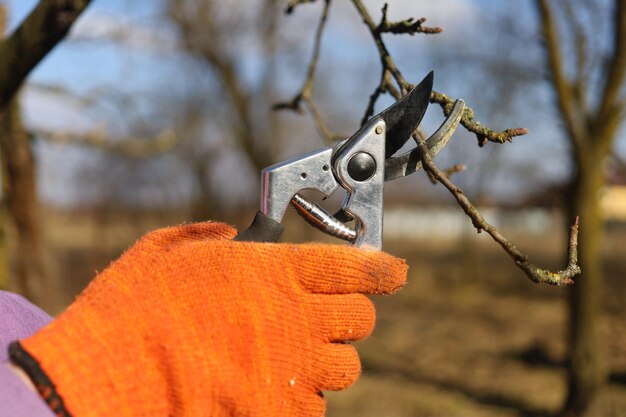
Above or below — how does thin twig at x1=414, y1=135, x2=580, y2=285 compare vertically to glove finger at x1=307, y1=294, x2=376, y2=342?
above

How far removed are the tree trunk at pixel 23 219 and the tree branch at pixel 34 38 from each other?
396 centimetres

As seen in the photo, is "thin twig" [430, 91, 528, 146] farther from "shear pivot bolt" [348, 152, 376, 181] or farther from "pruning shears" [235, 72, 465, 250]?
"shear pivot bolt" [348, 152, 376, 181]

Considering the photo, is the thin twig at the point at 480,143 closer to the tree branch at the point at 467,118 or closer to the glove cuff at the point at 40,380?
the tree branch at the point at 467,118

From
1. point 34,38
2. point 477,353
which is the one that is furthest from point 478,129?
point 477,353

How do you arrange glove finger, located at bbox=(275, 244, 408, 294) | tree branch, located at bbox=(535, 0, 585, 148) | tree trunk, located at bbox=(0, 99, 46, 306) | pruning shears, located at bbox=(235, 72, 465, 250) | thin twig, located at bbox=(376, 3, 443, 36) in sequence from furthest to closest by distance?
tree branch, located at bbox=(535, 0, 585, 148) < tree trunk, located at bbox=(0, 99, 46, 306) < thin twig, located at bbox=(376, 3, 443, 36) < pruning shears, located at bbox=(235, 72, 465, 250) < glove finger, located at bbox=(275, 244, 408, 294)

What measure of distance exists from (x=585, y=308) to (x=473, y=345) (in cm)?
420

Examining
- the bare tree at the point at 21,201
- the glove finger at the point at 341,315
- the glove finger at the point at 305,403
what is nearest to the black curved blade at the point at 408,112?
the glove finger at the point at 341,315

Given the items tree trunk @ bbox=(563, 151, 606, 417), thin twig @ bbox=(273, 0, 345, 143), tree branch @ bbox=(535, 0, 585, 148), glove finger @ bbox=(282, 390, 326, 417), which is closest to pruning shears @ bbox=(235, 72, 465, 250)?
glove finger @ bbox=(282, 390, 326, 417)

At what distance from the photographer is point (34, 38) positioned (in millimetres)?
2170

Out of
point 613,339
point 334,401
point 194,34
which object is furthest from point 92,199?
point 613,339

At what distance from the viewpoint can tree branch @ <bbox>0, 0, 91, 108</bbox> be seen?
2115mm

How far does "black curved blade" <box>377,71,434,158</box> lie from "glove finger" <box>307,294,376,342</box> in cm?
34

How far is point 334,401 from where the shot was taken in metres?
8.37

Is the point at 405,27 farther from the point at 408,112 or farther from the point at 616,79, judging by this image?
the point at 616,79
